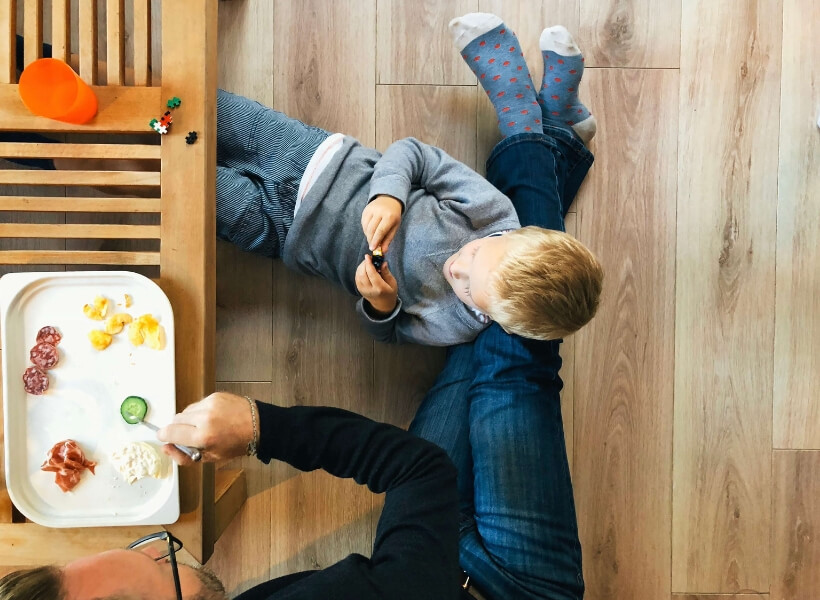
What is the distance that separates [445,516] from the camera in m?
0.67

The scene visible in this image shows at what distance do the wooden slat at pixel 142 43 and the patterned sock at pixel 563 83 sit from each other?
0.70m

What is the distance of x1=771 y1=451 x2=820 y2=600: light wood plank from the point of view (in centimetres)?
117

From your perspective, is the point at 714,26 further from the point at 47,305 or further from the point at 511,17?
the point at 47,305

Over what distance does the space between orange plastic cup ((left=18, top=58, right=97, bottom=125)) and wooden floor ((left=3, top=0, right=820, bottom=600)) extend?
412 millimetres

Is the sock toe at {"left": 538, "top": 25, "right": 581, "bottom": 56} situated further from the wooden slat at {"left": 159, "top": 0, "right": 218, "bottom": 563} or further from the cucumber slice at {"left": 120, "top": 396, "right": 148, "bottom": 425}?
the cucumber slice at {"left": 120, "top": 396, "right": 148, "bottom": 425}

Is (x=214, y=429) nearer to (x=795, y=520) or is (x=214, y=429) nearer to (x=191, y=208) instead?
(x=191, y=208)

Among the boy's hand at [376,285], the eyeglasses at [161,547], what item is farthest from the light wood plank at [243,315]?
the eyeglasses at [161,547]

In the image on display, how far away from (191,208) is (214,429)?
30cm

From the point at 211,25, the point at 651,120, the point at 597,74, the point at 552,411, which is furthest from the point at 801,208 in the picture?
the point at 211,25

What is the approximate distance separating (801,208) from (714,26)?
1.34 ft

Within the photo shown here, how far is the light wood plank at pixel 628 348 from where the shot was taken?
114cm

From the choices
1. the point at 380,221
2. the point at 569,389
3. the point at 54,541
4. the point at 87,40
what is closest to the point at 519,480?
the point at 569,389

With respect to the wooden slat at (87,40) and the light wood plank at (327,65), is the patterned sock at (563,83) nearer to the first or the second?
the light wood plank at (327,65)

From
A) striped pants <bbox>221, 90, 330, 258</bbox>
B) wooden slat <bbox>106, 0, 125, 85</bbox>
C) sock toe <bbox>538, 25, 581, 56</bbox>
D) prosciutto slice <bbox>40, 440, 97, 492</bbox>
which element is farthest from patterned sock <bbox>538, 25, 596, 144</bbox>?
prosciutto slice <bbox>40, 440, 97, 492</bbox>
